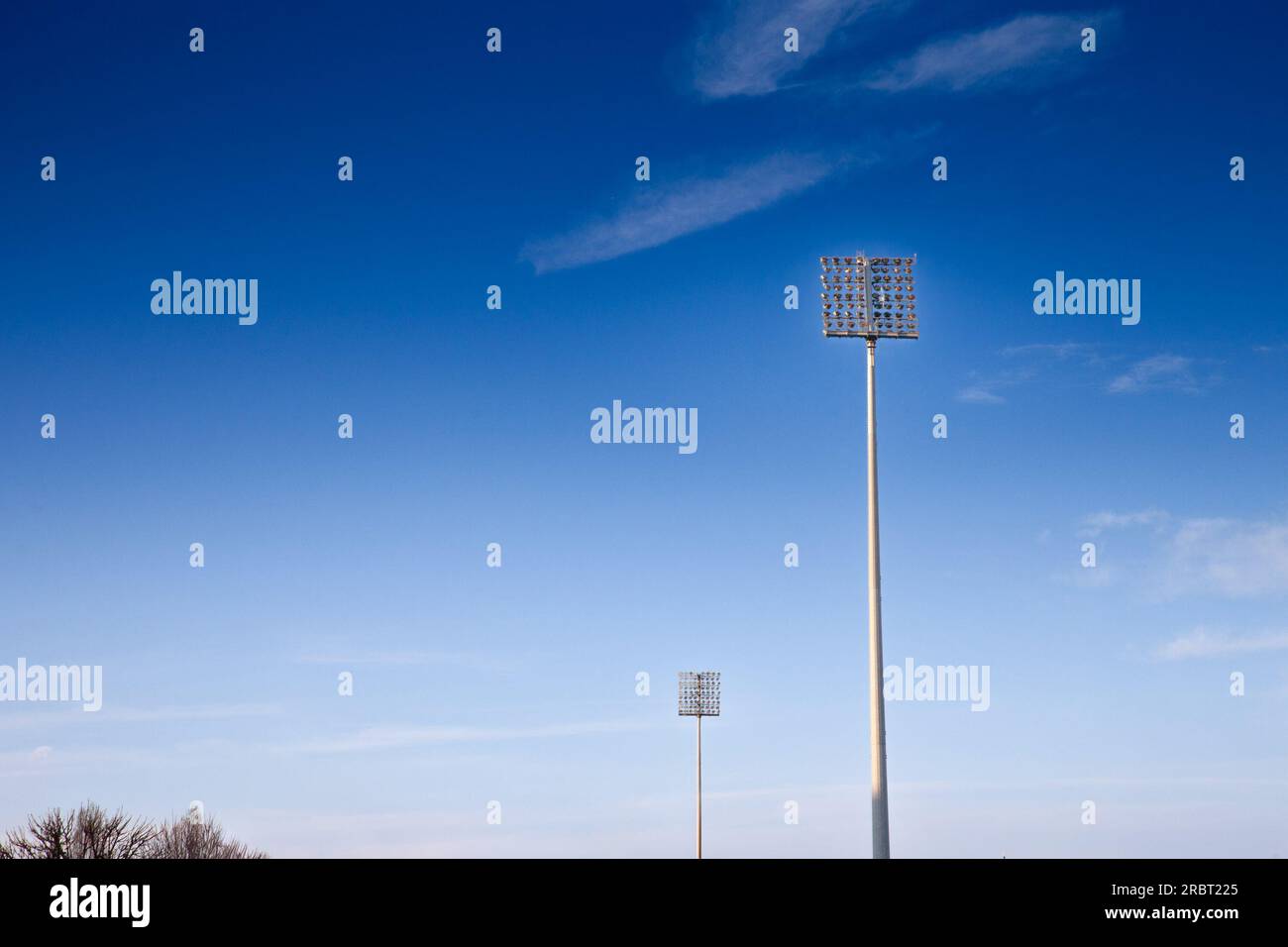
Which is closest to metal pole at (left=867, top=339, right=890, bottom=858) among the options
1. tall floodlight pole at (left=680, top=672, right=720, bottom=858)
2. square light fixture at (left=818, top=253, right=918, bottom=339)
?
square light fixture at (left=818, top=253, right=918, bottom=339)

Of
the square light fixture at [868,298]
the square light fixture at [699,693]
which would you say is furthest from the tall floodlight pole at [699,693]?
the square light fixture at [868,298]

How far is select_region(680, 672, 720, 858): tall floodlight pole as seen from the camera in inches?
2670

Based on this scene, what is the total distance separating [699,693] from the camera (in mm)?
68500

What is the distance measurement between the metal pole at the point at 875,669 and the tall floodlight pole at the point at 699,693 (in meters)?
42.8

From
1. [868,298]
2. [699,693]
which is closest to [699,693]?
[699,693]

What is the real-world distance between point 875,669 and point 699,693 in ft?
145

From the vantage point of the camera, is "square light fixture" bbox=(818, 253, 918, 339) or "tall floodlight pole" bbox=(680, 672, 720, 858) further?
"tall floodlight pole" bbox=(680, 672, 720, 858)

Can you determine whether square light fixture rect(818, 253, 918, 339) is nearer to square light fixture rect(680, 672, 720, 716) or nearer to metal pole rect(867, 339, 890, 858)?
metal pole rect(867, 339, 890, 858)

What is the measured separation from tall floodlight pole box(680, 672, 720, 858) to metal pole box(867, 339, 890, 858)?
4280 centimetres

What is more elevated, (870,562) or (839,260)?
(839,260)
